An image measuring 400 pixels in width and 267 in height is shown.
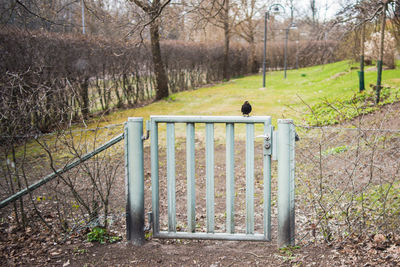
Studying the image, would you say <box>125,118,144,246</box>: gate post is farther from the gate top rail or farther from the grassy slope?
the grassy slope

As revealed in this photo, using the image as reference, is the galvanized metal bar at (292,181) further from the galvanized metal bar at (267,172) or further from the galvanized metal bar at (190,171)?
the galvanized metal bar at (190,171)

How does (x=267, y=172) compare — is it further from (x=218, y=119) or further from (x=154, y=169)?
(x=154, y=169)

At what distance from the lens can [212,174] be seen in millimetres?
3484

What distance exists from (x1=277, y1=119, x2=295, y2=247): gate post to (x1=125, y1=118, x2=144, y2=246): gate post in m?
1.21

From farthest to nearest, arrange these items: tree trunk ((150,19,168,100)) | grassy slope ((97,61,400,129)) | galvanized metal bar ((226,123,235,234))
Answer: tree trunk ((150,19,168,100)) < grassy slope ((97,61,400,129)) < galvanized metal bar ((226,123,235,234))

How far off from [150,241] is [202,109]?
33.8 ft

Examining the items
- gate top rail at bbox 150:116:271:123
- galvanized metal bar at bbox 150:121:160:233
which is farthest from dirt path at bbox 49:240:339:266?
gate top rail at bbox 150:116:271:123

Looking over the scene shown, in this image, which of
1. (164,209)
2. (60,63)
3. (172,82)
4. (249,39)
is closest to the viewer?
(164,209)

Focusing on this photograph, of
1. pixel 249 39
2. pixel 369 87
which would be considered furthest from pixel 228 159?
pixel 249 39

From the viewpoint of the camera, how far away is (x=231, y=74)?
27.2 metres

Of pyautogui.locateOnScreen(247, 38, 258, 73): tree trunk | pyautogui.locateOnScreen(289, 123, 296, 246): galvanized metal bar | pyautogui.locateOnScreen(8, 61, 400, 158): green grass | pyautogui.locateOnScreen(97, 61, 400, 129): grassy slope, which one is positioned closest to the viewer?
pyautogui.locateOnScreen(289, 123, 296, 246): galvanized metal bar

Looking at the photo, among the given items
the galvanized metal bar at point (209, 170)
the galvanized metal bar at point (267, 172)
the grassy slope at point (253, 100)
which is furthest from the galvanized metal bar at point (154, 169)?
the grassy slope at point (253, 100)

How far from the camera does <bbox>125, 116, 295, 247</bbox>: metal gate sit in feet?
10.9

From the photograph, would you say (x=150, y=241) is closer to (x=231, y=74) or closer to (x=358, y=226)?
(x=358, y=226)
